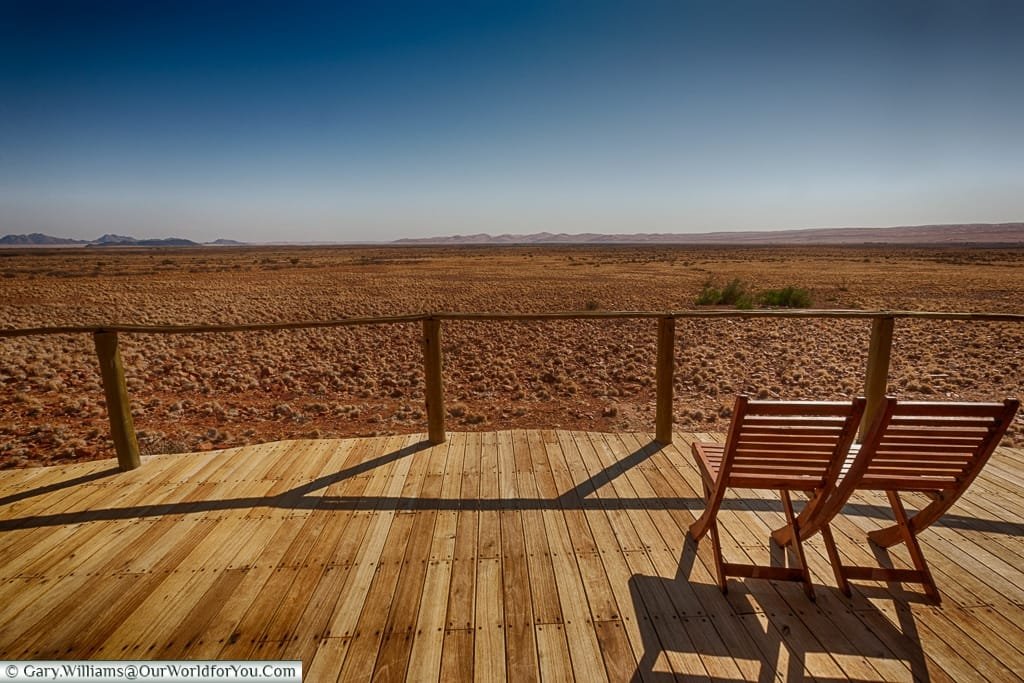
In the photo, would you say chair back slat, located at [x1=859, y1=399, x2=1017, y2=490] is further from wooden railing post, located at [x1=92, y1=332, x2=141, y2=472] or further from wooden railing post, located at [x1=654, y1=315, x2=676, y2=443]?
wooden railing post, located at [x1=92, y1=332, x2=141, y2=472]

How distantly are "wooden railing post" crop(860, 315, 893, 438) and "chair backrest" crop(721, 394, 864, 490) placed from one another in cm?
235

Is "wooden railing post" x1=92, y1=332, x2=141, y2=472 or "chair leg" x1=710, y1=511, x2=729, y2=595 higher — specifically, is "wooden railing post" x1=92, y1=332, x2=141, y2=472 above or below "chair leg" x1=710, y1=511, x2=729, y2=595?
above

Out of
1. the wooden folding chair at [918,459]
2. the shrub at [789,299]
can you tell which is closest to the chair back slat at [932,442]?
the wooden folding chair at [918,459]

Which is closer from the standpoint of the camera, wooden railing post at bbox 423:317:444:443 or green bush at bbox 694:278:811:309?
wooden railing post at bbox 423:317:444:443

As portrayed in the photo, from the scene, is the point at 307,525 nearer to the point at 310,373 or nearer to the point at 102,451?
the point at 102,451

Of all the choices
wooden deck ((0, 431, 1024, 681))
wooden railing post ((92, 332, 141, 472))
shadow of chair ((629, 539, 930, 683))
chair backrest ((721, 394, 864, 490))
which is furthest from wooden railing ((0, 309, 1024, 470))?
shadow of chair ((629, 539, 930, 683))

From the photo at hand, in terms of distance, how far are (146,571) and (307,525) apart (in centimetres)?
87

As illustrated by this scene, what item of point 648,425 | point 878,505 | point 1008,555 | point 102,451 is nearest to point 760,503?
point 878,505

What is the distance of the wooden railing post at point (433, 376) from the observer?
4.49m

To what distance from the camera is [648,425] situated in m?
7.29

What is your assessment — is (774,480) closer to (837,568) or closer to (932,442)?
(837,568)

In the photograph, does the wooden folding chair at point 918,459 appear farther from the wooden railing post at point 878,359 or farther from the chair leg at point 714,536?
the wooden railing post at point 878,359

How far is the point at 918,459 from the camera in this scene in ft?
8.05

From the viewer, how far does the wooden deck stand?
2.29 meters
